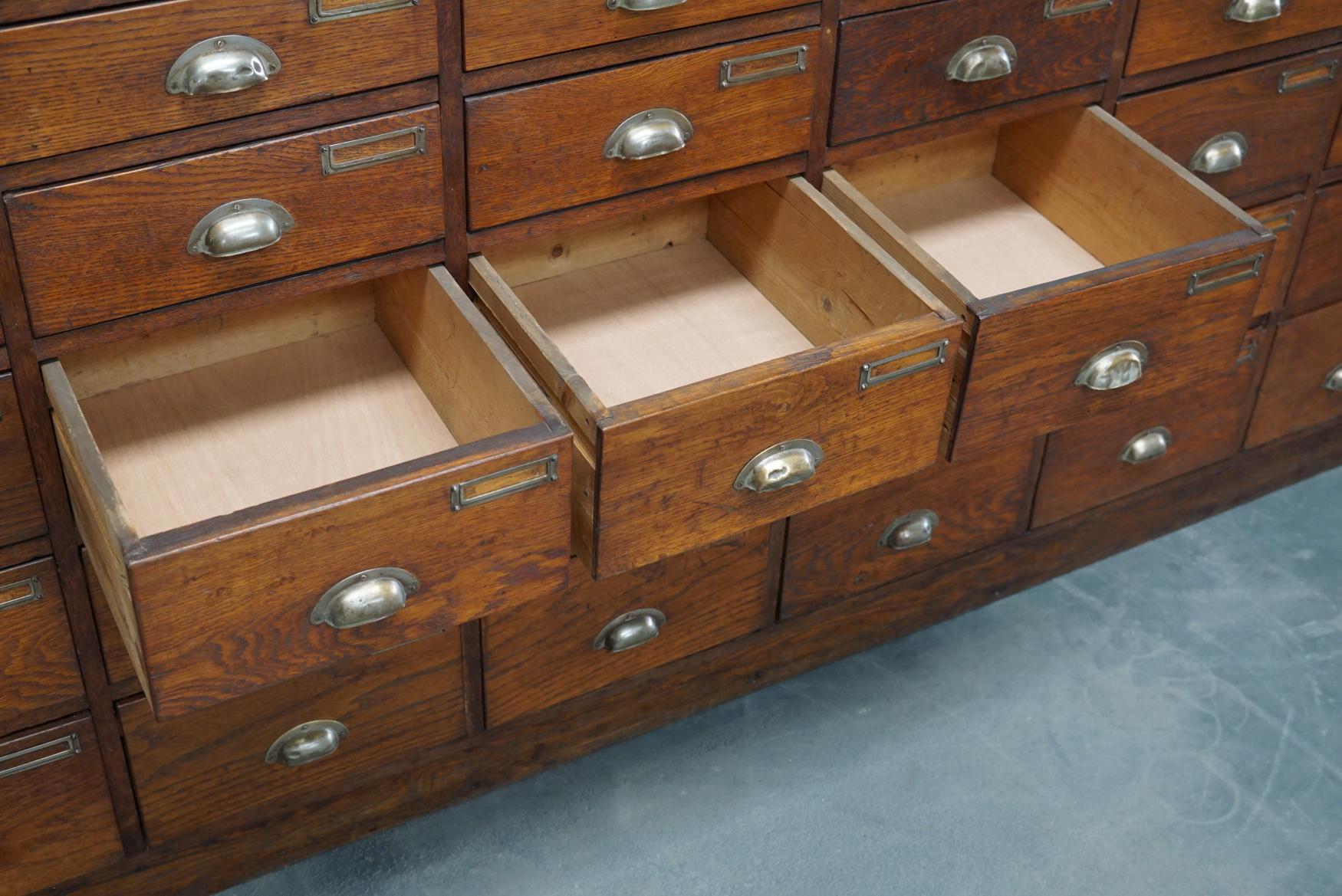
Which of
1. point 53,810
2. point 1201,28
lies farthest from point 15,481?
point 1201,28

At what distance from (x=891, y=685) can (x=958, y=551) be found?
215 millimetres

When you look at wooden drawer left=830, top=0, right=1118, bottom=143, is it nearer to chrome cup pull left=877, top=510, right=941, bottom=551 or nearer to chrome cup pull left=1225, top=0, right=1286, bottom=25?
chrome cup pull left=1225, top=0, right=1286, bottom=25

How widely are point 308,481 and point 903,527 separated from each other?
0.88 m

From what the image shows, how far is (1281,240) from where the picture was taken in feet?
7.45

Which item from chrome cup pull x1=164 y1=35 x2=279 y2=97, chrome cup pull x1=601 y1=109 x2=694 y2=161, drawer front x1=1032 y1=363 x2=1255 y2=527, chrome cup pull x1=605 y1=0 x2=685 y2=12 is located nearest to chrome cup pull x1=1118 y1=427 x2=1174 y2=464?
drawer front x1=1032 y1=363 x2=1255 y2=527

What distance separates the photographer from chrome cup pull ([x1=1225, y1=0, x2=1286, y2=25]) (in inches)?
77.5

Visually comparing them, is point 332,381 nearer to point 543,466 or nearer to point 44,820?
A: point 543,466

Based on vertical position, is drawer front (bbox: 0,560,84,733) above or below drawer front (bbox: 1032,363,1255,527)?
above

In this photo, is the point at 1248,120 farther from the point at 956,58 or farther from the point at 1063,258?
the point at 956,58

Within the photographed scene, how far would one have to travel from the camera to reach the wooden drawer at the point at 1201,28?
193 centimetres

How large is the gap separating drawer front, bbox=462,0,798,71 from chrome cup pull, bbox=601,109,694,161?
0.09 meters

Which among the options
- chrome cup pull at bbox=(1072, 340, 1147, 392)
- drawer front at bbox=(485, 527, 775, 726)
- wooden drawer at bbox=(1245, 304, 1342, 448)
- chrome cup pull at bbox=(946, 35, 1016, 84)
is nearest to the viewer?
chrome cup pull at bbox=(1072, 340, 1147, 392)

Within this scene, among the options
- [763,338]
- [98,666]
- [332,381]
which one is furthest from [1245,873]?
[98,666]

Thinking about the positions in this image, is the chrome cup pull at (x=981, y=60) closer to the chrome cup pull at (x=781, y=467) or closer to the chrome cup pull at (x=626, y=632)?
the chrome cup pull at (x=781, y=467)
